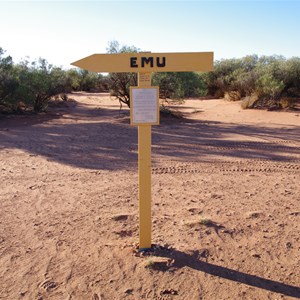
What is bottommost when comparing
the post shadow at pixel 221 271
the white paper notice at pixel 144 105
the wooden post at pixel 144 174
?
the post shadow at pixel 221 271

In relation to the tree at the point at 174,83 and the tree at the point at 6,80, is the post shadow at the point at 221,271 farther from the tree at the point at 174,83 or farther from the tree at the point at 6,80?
the tree at the point at 6,80

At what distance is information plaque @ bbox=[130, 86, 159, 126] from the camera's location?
3.63 meters

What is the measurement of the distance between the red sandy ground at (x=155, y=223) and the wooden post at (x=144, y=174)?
233 mm

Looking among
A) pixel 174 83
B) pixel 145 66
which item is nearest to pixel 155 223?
pixel 145 66

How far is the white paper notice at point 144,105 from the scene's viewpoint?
143 inches

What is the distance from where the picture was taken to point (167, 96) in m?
16.9

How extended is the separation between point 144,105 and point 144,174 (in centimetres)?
75

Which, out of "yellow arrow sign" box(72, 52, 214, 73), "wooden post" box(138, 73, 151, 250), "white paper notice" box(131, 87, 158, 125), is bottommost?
"wooden post" box(138, 73, 151, 250)

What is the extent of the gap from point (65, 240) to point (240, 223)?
7.65 ft

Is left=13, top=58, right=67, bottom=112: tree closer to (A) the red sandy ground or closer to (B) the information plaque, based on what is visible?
(A) the red sandy ground

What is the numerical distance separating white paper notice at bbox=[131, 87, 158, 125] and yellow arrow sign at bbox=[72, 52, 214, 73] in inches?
8.5

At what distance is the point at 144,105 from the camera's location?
12.1ft

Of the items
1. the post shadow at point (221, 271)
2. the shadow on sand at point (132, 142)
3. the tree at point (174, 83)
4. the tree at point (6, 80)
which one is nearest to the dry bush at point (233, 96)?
the tree at point (174, 83)

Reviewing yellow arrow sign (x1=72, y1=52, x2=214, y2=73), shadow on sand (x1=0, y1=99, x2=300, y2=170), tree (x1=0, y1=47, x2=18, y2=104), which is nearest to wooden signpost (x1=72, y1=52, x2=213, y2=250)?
yellow arrow sign (x1=72, y1=52, x2=214, y2=73)
